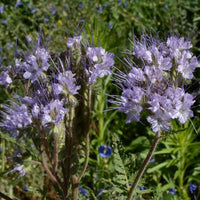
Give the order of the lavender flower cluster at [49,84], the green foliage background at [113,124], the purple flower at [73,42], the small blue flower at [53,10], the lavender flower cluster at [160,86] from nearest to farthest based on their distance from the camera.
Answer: the lavender flower cluster at [160,86], the lavender flower cluster at [49,84], the purple flower at [73,42], the green foliage background at [113,124], the small blue flower at [53,10]

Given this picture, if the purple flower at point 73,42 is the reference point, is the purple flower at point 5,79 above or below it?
below

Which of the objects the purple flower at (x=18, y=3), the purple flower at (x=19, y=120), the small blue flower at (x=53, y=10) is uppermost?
the purple flower at (x=18, y=3)

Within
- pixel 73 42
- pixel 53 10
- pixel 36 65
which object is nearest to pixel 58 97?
pixel 36 65

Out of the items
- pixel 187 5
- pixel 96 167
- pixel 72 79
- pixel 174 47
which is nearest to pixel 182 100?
pixel 174 47

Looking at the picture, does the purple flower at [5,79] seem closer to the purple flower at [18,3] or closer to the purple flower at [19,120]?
the purple flower at [19,120]

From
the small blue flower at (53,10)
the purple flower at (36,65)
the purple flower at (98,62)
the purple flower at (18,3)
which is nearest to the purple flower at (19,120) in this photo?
the purple flower at (36,65)

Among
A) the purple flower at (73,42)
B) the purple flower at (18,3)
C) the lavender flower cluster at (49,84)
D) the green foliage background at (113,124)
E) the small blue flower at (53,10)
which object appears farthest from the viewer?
the purple flower at (18,3)

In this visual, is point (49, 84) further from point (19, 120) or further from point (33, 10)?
point (33, 10)

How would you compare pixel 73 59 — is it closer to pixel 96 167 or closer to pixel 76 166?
pixel 76 166
